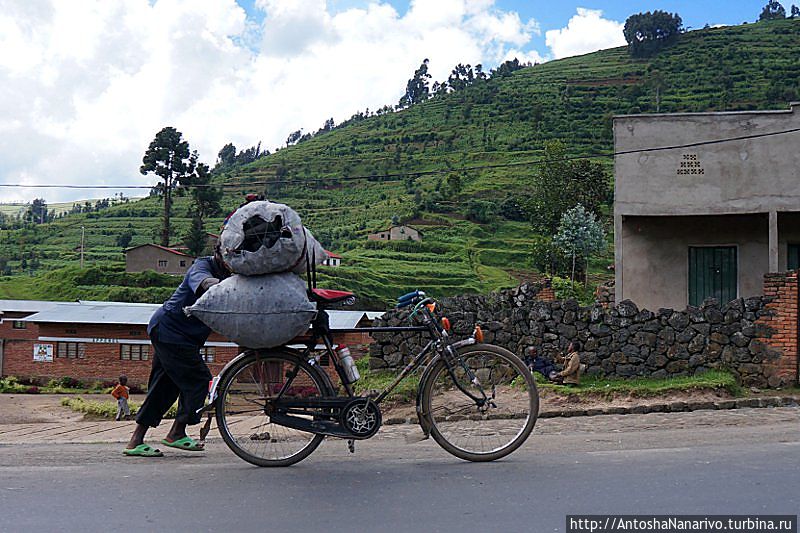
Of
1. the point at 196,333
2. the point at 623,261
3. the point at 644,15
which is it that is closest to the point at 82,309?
the point at 623,261

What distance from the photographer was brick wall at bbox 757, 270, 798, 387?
11383 millimetres

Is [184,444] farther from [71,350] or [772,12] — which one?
[772,12]

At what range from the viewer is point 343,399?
18.4ft

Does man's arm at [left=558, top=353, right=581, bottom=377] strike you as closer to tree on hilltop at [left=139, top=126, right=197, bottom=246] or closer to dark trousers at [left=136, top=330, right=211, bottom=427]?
dark trousers at [left=136, top=330, right=211, bottom=427]

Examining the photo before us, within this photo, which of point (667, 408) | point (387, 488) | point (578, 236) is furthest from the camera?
point (578, 236)

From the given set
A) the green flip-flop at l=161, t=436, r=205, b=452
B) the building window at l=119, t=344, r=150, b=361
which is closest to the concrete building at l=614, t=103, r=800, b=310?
the green flip-flop at l=161, t=436, r=205, b=452

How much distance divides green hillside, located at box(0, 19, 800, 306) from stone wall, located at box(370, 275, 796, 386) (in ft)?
113

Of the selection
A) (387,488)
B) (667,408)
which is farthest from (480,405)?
(667,408)

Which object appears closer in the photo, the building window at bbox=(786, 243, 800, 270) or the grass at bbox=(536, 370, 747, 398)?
the grass at bbox=(536, 370, 747, 398)

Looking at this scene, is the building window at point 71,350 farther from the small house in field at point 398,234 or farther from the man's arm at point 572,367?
the small house in field at point 398,234

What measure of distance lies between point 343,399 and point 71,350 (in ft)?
101

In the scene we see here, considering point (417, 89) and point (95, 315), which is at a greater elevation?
point (417, 89)

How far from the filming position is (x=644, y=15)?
111125 millimetres

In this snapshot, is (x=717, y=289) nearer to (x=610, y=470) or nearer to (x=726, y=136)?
(x=726, y=136)
